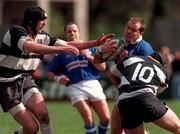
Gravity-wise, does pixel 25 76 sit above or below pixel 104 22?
above

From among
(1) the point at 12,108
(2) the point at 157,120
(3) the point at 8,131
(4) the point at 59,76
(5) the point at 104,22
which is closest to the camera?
(2) the point at 157,120

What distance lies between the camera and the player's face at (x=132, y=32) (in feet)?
35.1

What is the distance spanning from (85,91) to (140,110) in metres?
3.39

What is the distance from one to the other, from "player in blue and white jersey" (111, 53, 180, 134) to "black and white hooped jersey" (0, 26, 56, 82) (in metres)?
1.54

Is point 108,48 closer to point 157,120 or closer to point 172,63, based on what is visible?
point 157,120

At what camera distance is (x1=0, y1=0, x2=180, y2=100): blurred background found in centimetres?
2627

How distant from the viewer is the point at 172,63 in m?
27.2

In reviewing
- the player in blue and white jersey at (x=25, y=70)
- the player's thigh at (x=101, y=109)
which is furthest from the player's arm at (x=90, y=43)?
the player's thigh at (x=101, y=109)

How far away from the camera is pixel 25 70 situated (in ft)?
37.8

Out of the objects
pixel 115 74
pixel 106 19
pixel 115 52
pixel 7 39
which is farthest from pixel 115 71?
pixel 106 19

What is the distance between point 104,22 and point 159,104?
1660 inches

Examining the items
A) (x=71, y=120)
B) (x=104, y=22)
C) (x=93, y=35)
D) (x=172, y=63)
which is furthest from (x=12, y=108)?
(x=104, y=22)

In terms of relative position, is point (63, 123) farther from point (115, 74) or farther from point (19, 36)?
point (19, 36)

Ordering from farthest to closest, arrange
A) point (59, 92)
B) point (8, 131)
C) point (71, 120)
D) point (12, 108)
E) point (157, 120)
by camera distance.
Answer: point (59, 92) < point (71, 120) < point (8, 131) < point (12, 108) < point (157, 120)
